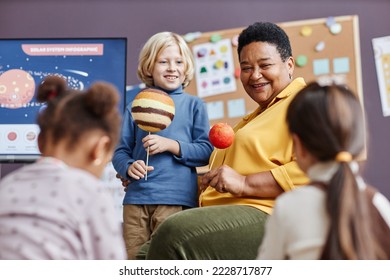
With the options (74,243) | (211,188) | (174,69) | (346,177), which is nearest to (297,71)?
(174,69)

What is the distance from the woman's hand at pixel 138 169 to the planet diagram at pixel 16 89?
0.26 m

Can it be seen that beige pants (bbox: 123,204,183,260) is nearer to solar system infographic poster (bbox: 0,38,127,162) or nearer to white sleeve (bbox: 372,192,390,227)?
solar system infographic poster (bbox: 0,38,127,162)

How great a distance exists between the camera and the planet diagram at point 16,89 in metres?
1.24

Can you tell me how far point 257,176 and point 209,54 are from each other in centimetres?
75

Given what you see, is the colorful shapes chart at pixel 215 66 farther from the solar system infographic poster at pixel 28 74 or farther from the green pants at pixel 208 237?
the green pants at pixel 208 237

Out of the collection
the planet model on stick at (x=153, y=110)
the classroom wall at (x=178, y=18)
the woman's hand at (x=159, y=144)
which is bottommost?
the woman's hand at (x=159, y=144)

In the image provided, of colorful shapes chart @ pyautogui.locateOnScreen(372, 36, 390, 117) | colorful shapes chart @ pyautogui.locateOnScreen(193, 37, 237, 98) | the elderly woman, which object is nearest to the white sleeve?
the elderly woman

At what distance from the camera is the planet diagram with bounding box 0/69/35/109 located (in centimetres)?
124

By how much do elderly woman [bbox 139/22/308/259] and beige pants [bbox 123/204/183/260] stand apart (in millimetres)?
96

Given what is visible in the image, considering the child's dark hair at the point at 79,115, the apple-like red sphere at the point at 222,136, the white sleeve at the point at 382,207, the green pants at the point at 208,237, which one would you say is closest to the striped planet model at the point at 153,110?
the apple-like red sphere at the point at 222,136

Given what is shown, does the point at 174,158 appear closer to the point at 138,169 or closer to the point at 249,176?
the point at 138,169

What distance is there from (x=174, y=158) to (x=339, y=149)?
0.55 meters

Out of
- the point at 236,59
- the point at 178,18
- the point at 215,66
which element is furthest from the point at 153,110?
the point at 215,66
